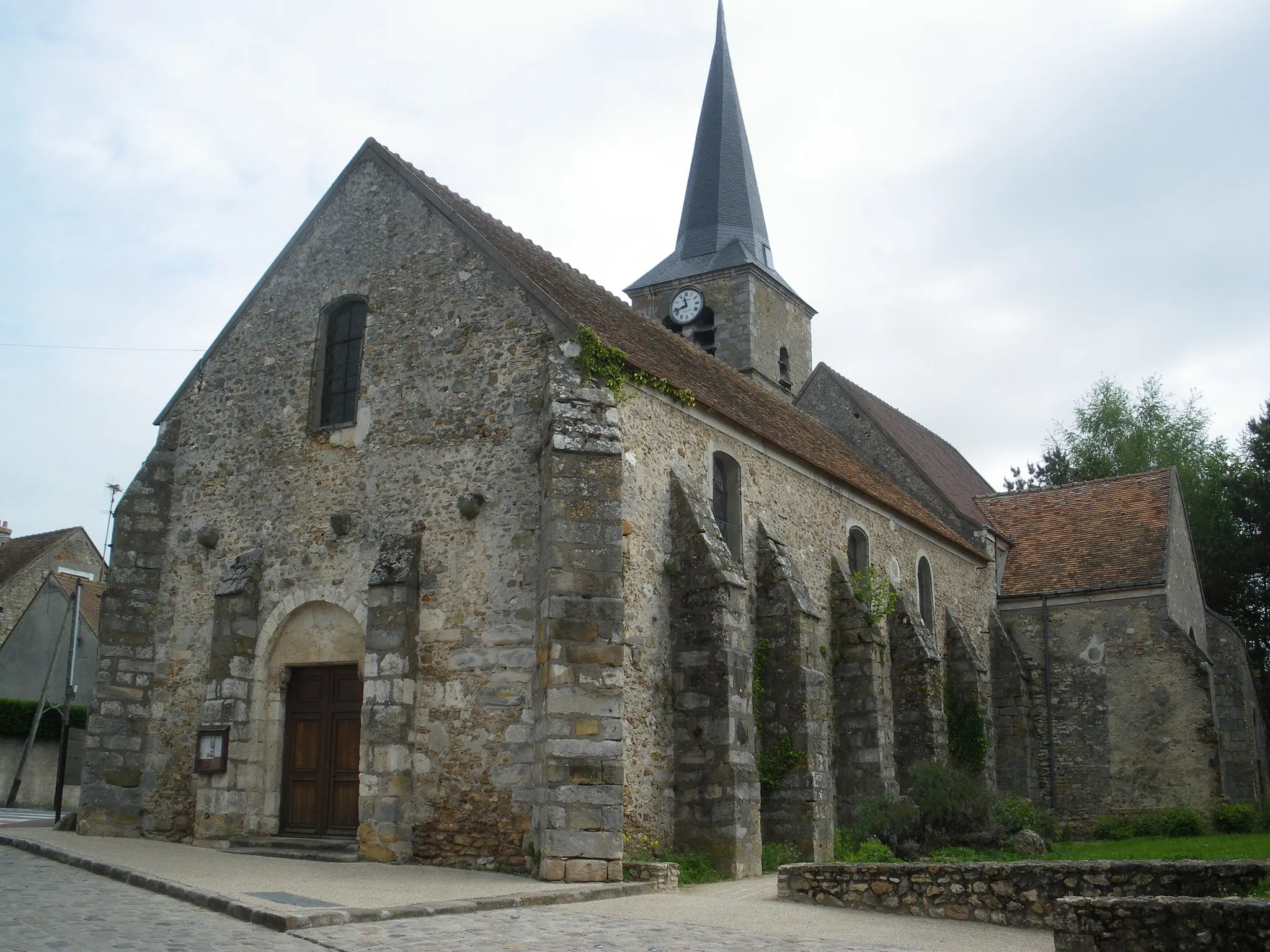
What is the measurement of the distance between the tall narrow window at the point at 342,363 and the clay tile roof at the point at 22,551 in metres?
21.9

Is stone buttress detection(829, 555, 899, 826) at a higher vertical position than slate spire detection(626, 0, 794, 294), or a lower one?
lower

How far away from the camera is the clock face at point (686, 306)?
2988 cm

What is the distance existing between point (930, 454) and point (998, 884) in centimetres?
2034

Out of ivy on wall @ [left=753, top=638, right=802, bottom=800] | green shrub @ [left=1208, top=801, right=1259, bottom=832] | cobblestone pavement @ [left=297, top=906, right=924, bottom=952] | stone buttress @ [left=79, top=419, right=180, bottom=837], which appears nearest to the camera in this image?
cobblestone pavement @ [left=297, top=906, right=924, bottom=952]

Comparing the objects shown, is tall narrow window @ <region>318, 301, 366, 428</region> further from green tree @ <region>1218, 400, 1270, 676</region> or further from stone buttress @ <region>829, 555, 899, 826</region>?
green tree @ <region>1218, 400, 1270, 676</region>

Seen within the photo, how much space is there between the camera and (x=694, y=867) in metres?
12.8

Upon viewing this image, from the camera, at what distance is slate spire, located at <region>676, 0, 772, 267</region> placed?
31.6 metres

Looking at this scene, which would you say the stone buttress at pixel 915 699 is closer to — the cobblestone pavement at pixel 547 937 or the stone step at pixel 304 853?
the stone step at pixel 304 853

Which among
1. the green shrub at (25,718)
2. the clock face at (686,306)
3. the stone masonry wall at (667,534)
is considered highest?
the clock face at (686,306)

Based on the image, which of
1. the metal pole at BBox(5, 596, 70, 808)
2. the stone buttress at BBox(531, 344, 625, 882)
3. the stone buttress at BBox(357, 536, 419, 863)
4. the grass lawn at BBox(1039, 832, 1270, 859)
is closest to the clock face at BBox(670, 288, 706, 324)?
the grass lawn at BBox(1039, 832, 1270, 859)

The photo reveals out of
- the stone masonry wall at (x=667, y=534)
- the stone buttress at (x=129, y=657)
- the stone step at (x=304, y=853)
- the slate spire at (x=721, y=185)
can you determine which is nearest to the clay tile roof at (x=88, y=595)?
the stone buttress at (x=129, y=657)

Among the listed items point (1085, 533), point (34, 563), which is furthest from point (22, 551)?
point (1085, 533)

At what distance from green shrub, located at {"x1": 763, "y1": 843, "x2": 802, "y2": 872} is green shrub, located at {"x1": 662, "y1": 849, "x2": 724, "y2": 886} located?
53.6 inches

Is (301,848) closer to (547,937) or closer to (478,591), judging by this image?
(478,591)
